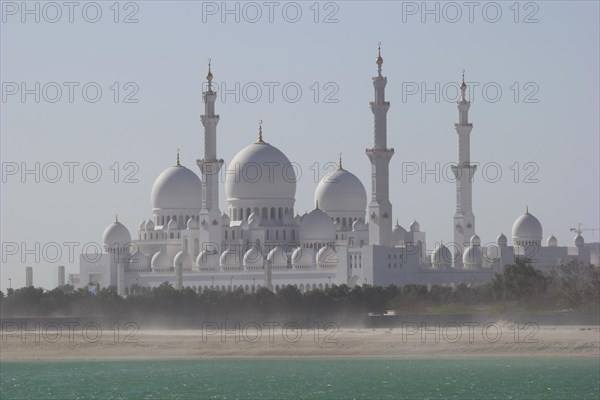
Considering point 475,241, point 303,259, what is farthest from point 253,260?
point 475,241

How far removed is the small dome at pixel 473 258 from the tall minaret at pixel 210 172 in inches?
738

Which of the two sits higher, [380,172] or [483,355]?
[380,172]

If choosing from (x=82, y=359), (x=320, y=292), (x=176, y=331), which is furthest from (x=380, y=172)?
(x=82, y=359)

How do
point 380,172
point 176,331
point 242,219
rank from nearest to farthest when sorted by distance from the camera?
point 176,331
point 380,172
point 242,219

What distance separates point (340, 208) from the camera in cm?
13575

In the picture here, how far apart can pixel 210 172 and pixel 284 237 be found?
36.9ft

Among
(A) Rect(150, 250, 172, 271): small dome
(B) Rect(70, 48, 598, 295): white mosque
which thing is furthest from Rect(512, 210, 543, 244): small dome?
(A) Rect(150, 250, 172, 271): small dome

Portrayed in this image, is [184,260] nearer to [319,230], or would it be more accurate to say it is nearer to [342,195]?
[319,230]

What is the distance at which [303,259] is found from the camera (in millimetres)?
124938

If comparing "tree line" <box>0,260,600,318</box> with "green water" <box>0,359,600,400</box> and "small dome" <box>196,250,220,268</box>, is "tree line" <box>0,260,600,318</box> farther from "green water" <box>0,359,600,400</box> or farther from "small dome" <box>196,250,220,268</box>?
"green water" <box>0,359,600,400</box>

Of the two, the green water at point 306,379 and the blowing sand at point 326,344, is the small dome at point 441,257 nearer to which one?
the blowing sand at point 326,344

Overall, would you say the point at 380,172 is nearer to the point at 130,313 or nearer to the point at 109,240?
the point at 130,313

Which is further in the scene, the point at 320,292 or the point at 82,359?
the point at 320,292

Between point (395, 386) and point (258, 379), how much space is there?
23.5ft
